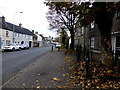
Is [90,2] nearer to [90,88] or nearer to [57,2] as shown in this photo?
[57,2]

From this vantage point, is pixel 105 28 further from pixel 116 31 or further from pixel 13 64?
pixel 13 64

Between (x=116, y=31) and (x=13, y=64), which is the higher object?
(x=116, y=31)

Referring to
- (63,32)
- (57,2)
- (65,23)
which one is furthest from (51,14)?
(57,2)

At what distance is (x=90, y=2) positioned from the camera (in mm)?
7516

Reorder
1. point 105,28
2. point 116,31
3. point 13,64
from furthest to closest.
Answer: point 116,31 < point 13,64 < point 105,28

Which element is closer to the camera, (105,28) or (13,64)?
(105,28)

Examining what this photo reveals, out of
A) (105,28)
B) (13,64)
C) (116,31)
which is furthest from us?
(116,31)

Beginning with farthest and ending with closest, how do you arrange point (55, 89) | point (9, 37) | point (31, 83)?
point (9, 37) < point (31, 83) < point (55, 89)

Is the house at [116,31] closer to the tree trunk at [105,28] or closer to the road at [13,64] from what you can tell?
the tree trunk at [105,28]

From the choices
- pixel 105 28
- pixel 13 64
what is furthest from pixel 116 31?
pixel 13 64

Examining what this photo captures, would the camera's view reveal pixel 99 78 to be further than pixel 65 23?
No

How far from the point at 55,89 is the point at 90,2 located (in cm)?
502

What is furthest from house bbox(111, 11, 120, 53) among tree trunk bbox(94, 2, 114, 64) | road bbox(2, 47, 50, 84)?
road bbox(2, 47, 50, 84)

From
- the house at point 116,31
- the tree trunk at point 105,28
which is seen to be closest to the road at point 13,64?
the tree trunk at point 105,28
